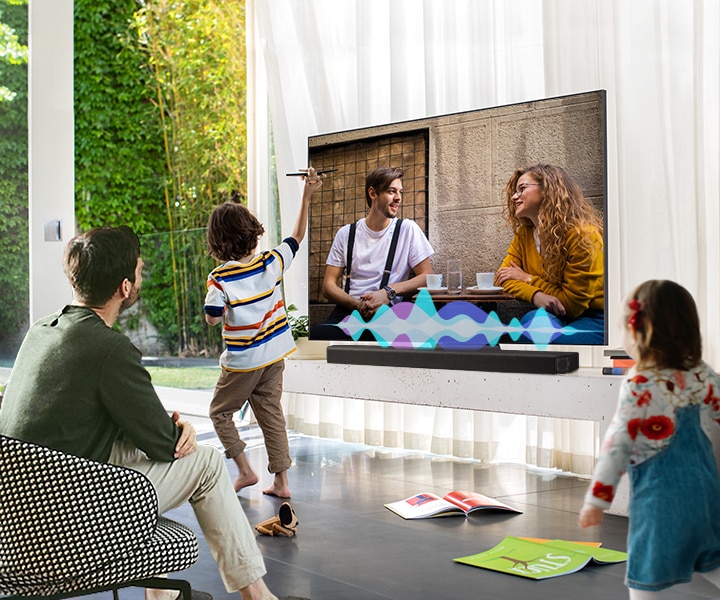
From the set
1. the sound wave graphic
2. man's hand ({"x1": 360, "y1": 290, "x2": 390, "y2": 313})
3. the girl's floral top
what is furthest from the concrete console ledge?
the girl's floral top

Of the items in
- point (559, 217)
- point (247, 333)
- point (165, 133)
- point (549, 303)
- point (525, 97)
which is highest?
point (165, 133)

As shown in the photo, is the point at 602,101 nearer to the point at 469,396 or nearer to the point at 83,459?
the point at 469,396

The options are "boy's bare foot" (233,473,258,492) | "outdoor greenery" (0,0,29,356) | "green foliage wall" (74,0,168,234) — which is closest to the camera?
"boy's bare foot" (233,473,258,492)

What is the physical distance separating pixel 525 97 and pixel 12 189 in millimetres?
2705

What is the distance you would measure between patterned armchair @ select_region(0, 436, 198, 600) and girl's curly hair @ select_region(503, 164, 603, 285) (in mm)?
2218

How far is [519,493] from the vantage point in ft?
12.6

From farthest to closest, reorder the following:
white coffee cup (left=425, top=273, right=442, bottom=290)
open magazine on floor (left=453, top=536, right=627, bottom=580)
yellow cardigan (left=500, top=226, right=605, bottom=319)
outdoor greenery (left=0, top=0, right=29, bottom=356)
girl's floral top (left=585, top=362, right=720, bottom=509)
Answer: outdoor greenery (left=0, top=0, right=29, bottom=356) < white coffee cup (left=425, top=273, right=442, bottom=290) < yellow cardigan (left=500, top=226, right=605, bottom=319) < open magazine on floor (left=453, top=536, right=627, bottom=580) < girl's floral top (left=585, top=362, right=720, bottom=509)

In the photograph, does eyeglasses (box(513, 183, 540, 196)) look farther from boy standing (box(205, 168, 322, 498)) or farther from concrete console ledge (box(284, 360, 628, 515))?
boy standing (box(205, 168, 322, 498))

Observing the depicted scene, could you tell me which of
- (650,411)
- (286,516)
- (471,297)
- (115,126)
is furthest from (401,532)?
(115,126)

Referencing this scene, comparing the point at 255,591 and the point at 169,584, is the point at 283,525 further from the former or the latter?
the point at 169,584

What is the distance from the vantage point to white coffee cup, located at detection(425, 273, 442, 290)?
409 centimetres

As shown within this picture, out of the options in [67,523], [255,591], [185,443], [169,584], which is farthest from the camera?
[255,591]

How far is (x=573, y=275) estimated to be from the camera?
12.0 feet

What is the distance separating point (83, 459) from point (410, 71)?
3.48 metres
